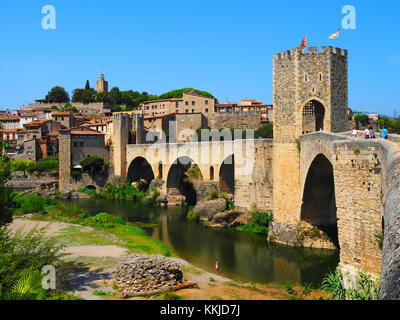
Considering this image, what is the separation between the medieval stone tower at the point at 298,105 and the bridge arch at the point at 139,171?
94.6 feet

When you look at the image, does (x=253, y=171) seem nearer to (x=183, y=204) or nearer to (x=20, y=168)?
(x=183, y=204)

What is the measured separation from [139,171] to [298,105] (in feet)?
105

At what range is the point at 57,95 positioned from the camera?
97.0m

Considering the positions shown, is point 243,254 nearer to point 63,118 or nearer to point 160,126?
point 160,126

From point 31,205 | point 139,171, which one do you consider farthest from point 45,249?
point 139,171

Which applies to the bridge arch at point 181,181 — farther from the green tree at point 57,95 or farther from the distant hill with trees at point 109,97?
the green tree at point 57,95

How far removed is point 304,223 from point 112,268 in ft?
34.5

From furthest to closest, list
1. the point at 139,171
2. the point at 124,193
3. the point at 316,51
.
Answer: the point at 139,171 → the point at 124,193 → the point at 316,51

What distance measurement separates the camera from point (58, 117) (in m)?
63.7

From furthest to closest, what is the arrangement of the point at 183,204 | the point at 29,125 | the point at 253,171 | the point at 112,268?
1. the point at 29,125
2. the point at 183,204
3. the point at 253,171
4. the point at 112,268

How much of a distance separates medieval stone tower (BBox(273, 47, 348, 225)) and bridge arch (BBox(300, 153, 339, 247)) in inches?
20.9

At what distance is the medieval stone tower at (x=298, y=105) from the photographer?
1988cm

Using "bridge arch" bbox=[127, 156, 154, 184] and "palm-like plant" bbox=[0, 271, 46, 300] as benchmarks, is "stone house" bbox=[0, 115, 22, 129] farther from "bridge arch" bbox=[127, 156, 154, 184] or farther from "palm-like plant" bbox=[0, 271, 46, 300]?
"palm-like plant" bbox=[0, 271, 46, 300]
